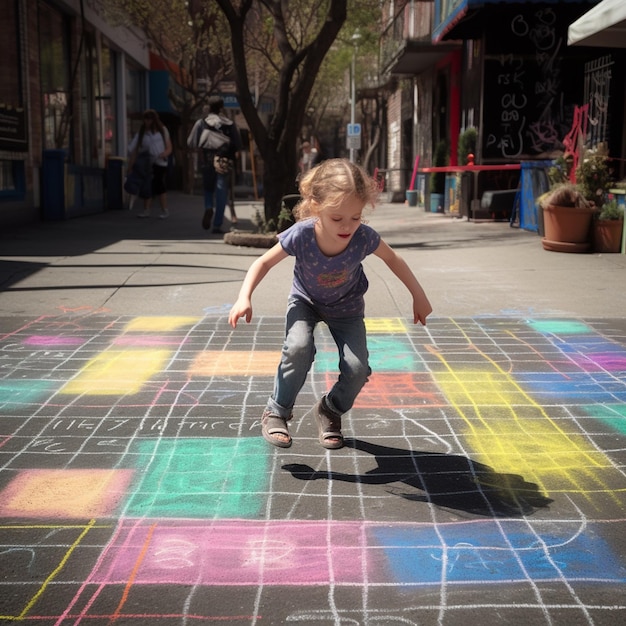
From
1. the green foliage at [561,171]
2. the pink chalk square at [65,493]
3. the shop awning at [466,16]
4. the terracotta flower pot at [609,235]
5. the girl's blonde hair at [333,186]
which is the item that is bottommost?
the pink chalk square at [65,493]

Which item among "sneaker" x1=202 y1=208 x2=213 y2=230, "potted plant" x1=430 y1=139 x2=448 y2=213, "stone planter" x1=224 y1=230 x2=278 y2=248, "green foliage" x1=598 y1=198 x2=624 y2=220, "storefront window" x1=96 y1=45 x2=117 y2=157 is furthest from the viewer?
"potted plant" x1=430 y1=139 x2=448 y2=213

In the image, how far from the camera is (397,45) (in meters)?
25.1

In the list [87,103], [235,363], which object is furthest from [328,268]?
[87,103]

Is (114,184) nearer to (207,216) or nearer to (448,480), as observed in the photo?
(207,216)

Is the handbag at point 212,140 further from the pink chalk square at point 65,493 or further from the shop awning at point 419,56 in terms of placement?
the shop awning at point 419,56

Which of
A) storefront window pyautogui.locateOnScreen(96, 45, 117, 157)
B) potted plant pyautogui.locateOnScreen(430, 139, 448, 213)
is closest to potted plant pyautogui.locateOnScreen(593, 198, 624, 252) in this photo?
potted plant pyautogui.locateOnScreen(430, 139, 448, 213)

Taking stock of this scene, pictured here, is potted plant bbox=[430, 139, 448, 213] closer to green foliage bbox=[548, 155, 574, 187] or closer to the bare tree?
the bare tree

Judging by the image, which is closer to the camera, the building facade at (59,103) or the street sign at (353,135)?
the building facade at (59,103)

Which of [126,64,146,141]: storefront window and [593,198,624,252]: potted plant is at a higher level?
[126,64,146,141]: storefront window

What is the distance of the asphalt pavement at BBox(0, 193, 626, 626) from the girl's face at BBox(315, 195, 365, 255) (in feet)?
2.98

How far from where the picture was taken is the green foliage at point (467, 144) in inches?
687

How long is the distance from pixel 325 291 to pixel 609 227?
7.54 metres

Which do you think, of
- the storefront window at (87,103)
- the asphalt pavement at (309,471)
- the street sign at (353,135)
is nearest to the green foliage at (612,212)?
the asphalt pavement at (309,471)

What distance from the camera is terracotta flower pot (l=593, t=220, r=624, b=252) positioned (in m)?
10.3
